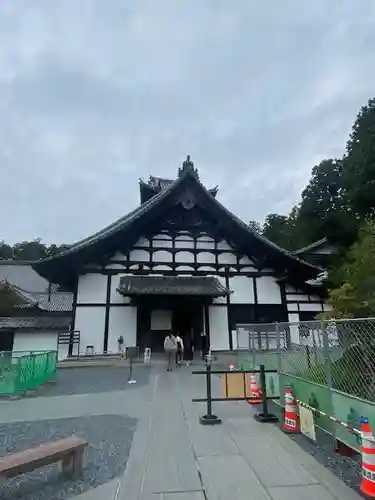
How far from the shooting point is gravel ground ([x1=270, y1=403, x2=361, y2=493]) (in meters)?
2.98

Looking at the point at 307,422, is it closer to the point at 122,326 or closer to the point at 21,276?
the point at 122,326

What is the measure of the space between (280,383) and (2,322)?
1564 cm

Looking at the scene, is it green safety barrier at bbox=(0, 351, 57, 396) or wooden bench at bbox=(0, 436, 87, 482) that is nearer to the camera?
wooden bench at bbox=(0, 436, 87, 482)

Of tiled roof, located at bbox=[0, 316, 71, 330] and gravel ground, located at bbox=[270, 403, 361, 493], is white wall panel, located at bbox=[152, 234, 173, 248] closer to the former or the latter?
tiled roof, located at bbox=[0, 316, 71, 330]

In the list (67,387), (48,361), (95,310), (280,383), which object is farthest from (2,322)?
(280,383)

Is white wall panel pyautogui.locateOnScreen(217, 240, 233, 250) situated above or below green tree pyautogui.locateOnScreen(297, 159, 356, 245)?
below

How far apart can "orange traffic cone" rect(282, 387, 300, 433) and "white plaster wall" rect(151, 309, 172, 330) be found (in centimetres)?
995

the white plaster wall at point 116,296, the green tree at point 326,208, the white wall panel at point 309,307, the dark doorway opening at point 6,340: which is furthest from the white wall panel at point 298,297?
the dark doorway opening at point 6,340

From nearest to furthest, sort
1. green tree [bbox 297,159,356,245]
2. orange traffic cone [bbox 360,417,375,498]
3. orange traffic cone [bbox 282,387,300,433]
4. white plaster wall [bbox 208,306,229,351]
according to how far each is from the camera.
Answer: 1. orange traffic cone [bbox 360,417,375,498]
2. orange traffic cone [bbox 282,387,300,433]
3. white plaster wall [bbox 208,306,229,351]
4. green tree [bbox 297,159,356,245]

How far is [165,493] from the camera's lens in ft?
9.04

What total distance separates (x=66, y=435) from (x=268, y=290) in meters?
11.8

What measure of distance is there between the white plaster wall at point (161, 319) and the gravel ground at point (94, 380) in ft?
9.93

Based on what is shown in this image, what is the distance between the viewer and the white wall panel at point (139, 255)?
14.1 meters

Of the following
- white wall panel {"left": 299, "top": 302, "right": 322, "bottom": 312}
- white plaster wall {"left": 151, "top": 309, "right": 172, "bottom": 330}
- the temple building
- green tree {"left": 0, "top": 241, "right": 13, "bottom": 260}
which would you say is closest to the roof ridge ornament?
the temple building
